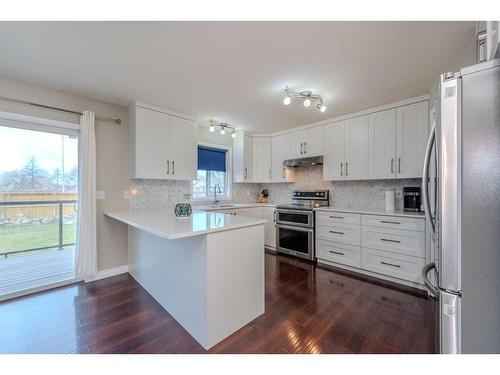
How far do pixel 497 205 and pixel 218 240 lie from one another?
1.51 meters

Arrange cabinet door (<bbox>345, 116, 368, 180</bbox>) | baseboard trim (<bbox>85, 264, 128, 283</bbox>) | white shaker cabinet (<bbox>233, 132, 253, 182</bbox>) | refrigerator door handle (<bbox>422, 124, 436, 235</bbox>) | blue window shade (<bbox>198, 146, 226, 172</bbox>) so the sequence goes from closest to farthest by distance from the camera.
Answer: refrigerator door handle (<bbox>422, 124, 436, 235</bbox>) < baseboard trim (<bbox>85, 264, 128, 283</bbox>) < cabinet door (<bbox>345, 116, 368, 180</bbox>) < blue window shade (<bbox>198, 146, 226, 172</bbox>) < white shaker cabinet (<bbox>233, 132, 253, 182</bbox>)

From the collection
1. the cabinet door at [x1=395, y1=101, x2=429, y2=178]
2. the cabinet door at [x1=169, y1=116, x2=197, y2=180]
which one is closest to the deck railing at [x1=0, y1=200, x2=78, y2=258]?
the cabinet door at [x1=169, y1=116, x2=197, y2=180]

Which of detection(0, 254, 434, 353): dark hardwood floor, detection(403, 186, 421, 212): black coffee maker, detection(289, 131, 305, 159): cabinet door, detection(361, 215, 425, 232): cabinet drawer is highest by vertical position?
detection(289, 131, 305, 159): cabinet door

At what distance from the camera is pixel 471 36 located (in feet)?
5.26

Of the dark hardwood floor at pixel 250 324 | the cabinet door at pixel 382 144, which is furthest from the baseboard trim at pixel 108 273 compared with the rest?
the cabinet door at pixel 382 144

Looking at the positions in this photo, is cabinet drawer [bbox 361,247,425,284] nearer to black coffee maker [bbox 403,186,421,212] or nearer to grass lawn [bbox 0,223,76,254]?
black coffee maker [bbox 403,186,421,212]

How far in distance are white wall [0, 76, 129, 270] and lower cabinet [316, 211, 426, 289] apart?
299 cm

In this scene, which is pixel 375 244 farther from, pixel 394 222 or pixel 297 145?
pixel 297 145

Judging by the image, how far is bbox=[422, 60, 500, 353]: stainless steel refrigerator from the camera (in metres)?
0.89

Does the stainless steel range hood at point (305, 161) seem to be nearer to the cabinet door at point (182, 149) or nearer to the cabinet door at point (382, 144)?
the cabinet door at point (382, 144)

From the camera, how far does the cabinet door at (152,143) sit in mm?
2881

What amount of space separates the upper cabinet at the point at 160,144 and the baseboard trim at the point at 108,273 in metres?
1.33

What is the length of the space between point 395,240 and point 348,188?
1.20m
